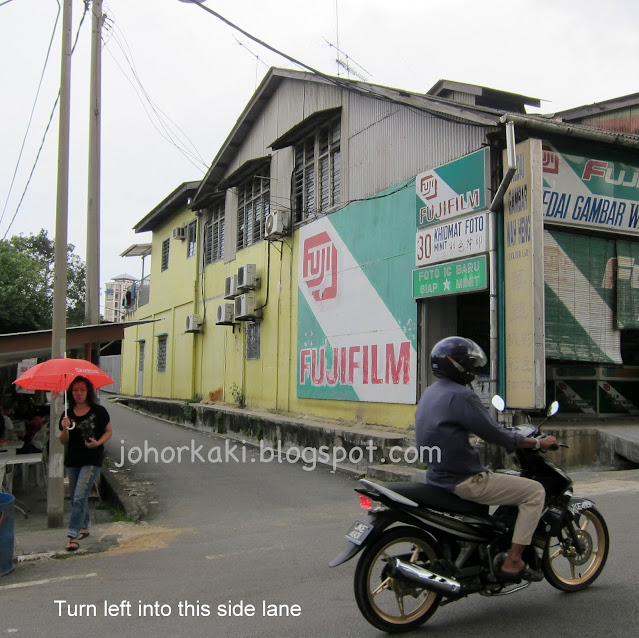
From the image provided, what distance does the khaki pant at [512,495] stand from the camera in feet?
13.6

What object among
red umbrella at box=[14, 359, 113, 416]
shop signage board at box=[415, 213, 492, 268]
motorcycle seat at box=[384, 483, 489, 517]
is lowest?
motorcycle seat at box=[384, 483, 489, 517]

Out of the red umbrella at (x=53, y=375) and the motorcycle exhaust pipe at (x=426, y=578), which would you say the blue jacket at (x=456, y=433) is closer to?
the motorcycle exhaust pipe at (x=426, y=578)

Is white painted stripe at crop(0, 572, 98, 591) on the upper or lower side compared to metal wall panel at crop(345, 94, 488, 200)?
lower

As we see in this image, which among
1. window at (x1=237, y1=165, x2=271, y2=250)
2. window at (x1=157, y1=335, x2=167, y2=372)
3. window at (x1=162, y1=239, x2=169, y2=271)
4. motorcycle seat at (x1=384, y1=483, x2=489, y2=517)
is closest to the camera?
motorcycle seat at (x1=384, y1=483, x2=489, y2=517)

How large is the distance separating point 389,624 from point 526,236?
7.04m

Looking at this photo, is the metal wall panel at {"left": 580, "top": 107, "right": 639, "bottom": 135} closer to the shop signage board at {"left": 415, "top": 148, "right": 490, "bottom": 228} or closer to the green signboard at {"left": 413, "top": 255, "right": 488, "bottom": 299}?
the shop signage board at {"left": 415, "top": 148, "right": 490, "bottom": 228}

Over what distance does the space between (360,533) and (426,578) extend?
0.47 metres

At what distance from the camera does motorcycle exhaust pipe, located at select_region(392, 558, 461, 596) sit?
13.0 feet

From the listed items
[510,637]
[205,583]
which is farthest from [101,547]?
[510,637]

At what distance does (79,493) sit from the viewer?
23.4ft

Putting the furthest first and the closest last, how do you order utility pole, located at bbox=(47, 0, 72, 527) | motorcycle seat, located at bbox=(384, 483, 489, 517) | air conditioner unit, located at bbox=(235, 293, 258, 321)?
air conditioner unit, located at bbox=(235, 293, 258, 321) < utility pole, located at bbox=(47, 0, 72, 527) < motorcycle seat, located at bbox=(384, 483, 489, 517)

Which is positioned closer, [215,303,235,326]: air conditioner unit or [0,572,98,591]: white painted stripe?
[0,572,98,591]: white painted stripe

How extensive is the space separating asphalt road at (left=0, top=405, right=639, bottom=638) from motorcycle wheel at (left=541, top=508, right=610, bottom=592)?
94mm

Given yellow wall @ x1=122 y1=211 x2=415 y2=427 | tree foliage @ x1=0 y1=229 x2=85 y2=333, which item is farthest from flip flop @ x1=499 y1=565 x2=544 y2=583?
tree foliage @ x1=0 y1=229 x2=85 y2=333
